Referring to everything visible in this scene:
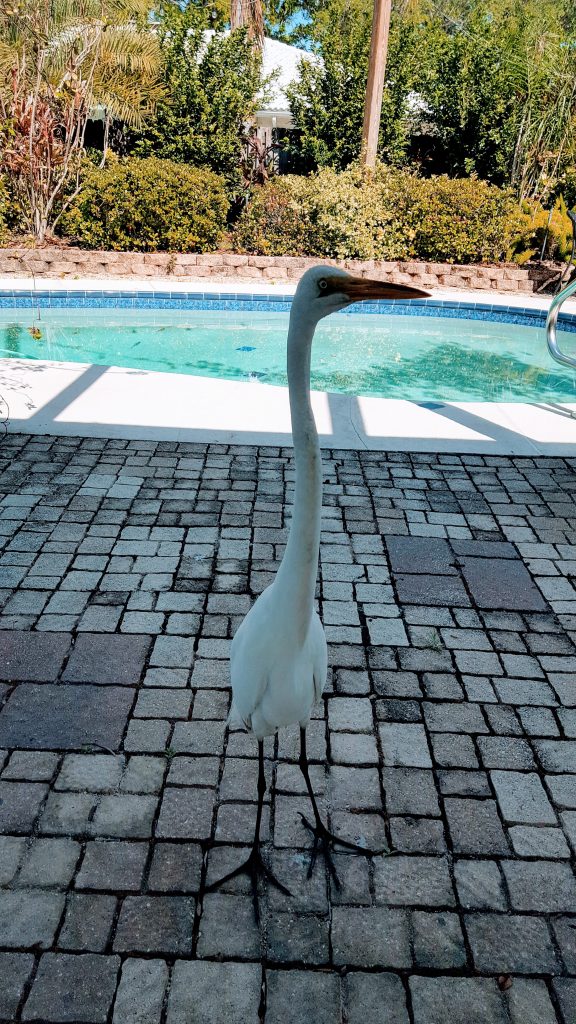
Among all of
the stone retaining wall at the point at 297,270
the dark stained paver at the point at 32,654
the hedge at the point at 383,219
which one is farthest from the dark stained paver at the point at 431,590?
the hedge at the point at 383,219

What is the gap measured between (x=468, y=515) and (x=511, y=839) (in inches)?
102

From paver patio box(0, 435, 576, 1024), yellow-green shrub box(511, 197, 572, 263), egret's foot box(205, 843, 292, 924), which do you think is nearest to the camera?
paver patio box(0, 435, 576, 1024)

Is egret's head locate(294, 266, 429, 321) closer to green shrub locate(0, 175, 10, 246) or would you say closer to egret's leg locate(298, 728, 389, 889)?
egret's leg locate(298, 728, 389, 889)

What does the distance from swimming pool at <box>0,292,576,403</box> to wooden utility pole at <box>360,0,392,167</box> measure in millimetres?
3618

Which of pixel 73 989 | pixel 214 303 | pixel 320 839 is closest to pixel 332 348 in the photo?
pixel 214 303

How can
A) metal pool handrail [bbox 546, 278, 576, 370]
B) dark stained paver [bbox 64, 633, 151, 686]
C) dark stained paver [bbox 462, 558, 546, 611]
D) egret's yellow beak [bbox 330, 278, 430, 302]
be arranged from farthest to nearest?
1. metal pool handrail [bbox 546, 278, 576, 370]
2. dark stained paver [bbox 462, 558, 546, 611]
3. dark stained paver [bbox 64, 633, 151, 686]
4. egret's yellow beak [bbox 330, 278, 430, 302]

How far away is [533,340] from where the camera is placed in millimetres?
11180

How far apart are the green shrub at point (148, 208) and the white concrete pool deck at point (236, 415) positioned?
612 centimetres

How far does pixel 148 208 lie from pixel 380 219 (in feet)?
13.6

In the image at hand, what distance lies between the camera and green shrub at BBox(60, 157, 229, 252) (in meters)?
12.5

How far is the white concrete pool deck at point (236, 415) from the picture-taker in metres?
5.93

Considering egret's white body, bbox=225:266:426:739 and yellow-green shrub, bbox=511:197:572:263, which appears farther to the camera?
yellow-green shrub, bbox=511:197:572:263

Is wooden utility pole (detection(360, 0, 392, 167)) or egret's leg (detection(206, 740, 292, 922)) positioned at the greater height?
wooden utility pole (detection(360, 0, 392, 167))

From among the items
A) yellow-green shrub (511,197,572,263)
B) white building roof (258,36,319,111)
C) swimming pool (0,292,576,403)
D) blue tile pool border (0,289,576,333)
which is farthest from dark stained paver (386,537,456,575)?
white building roof (258,36,319,111)
